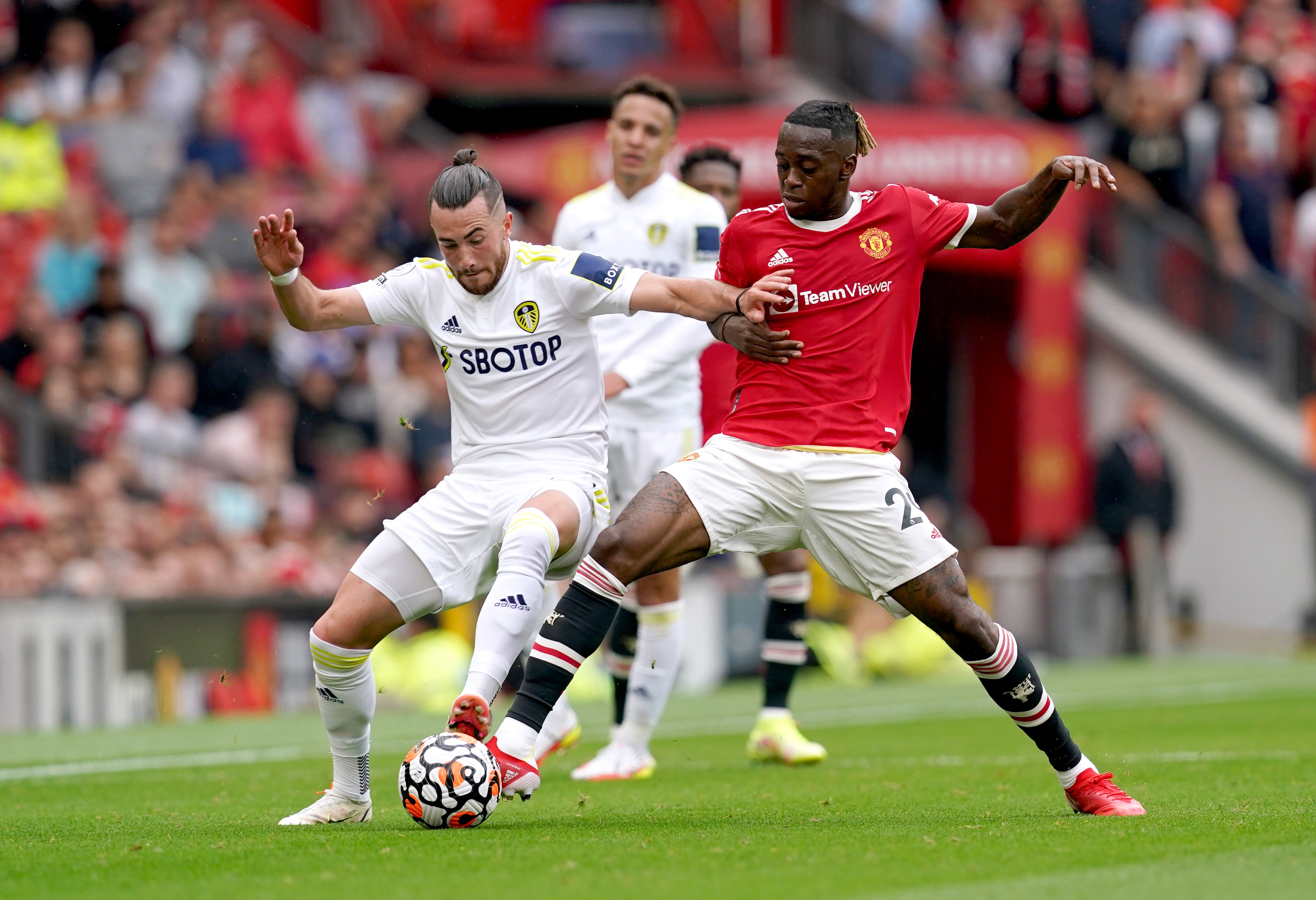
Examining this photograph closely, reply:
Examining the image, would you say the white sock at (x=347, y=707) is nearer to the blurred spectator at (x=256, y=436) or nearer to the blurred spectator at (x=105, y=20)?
the blurred spectator at (x=256, y=436)

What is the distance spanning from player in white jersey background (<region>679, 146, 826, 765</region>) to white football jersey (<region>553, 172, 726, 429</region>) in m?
0.66

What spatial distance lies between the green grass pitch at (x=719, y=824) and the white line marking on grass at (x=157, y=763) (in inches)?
1.1

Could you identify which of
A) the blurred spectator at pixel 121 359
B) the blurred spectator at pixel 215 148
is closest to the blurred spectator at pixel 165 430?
the blurred spectator at pixel 121 359

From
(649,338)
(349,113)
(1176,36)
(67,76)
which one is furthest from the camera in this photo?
(1176,36)

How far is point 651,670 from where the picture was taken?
28.6ft

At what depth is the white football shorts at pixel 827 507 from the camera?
6520 mm

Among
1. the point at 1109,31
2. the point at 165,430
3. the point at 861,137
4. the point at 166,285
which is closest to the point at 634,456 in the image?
the point at 861,137

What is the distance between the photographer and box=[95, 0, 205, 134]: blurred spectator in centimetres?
1733

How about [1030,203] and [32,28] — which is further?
[32,28]

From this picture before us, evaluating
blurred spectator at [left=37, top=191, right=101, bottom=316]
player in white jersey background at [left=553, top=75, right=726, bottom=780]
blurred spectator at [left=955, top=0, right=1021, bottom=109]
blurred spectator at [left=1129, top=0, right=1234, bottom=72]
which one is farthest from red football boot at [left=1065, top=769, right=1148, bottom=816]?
blurred spectator at [left=1129, top=0, right=1234, bottom=72]

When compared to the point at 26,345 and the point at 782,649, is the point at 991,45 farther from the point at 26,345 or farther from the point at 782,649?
the point at 782,649

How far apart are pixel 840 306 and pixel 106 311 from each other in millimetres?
9875

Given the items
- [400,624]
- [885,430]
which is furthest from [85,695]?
[885,430]

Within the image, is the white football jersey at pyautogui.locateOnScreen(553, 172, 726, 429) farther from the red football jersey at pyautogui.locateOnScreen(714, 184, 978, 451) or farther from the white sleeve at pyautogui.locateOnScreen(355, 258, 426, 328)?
the red football jersey at pyautogui.locateOnScreen(714, 184, 978, 451)
